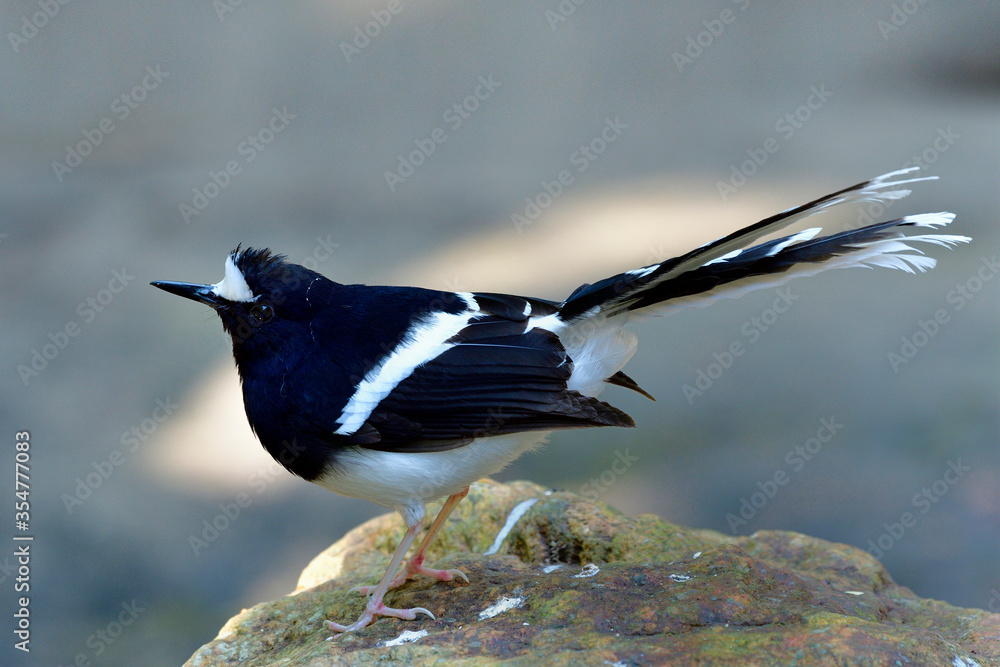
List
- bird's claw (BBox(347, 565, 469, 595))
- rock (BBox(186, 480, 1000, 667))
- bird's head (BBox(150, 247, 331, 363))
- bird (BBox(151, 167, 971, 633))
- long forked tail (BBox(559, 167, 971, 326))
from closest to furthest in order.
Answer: rock (BBox(186, 480, 1000, 667)) < long forked tail (BBox(559, 167, 971, 326)) < bird (BBox(151, 167, 971, 633)) < bird's head (BBox(150, 247, 331, 363)) < bird's claw (BBox(347, 565, 469, 595))

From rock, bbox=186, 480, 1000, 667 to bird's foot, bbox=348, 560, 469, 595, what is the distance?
1.3 inches

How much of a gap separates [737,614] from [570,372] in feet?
2.93

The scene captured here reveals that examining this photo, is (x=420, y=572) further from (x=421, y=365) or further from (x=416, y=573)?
(x=421, y=365)

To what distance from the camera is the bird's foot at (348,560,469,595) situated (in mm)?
2955

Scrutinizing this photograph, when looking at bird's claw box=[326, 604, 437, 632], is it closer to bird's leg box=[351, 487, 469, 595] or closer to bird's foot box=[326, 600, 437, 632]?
bird's foot box=[326, 600, 437, 632]

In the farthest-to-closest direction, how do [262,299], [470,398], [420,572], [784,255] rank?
1. [420,572]
2. [262,299]
3. [470,398]
4. [784,255]

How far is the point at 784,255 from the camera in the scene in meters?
2.41

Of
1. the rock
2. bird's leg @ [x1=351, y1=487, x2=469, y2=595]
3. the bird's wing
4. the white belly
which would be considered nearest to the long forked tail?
the bird's wing

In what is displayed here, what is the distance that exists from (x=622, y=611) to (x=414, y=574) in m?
0.91

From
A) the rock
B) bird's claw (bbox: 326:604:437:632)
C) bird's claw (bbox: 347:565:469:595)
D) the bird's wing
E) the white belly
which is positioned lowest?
the rock

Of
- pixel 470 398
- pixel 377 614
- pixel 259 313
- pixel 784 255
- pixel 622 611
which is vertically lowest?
pixel 622 611

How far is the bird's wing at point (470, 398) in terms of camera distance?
2623mm

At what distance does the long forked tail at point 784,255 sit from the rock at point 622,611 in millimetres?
918

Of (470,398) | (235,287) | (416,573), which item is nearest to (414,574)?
(416,573)
